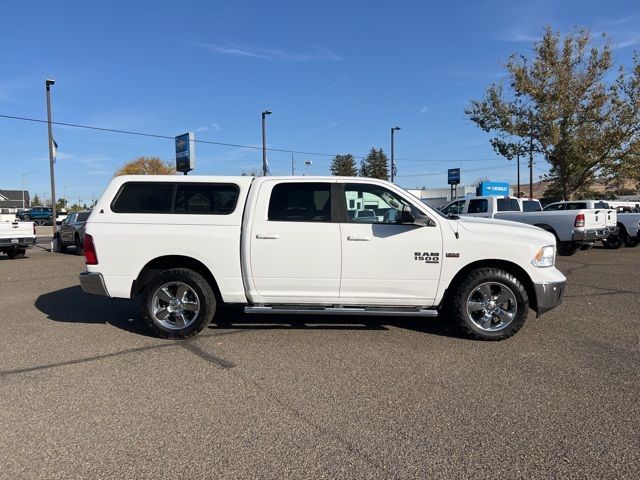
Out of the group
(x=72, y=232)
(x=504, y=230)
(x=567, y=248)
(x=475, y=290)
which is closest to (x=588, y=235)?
(x=567, y=248)

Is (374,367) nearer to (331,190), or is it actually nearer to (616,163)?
(331,190)

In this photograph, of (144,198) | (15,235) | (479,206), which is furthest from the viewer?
(479,206)

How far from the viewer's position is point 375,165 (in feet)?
335

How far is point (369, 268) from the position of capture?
19.4 feet

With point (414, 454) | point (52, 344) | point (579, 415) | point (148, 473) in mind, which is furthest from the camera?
point (52, 344)

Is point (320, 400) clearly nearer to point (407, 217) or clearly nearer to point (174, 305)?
point (407, 217)

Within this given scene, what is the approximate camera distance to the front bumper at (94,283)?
6129 millimetres

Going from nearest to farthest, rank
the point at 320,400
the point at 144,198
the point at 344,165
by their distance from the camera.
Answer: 1. the point at 320,400
2. the point at 144,198
3. the point at 344,165

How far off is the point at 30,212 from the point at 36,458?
6182cm

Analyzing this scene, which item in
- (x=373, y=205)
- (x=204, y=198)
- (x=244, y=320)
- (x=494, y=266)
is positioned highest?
(x=204, y=198)

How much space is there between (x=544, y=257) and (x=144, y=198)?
15.7ft

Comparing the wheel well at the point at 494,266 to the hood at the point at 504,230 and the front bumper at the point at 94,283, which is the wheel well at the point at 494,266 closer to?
the hood at the point at 504,230

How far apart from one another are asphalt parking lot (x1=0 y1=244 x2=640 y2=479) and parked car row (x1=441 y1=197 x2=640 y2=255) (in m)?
6.73

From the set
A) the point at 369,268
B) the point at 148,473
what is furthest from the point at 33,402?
the point at 369,268
